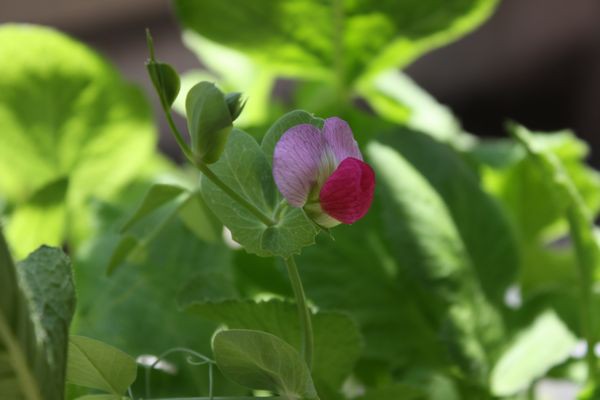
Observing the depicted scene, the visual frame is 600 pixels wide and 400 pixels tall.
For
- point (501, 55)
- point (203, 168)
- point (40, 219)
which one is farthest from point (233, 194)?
point (501, 55)

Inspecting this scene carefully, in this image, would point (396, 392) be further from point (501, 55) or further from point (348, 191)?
point (501, 55)

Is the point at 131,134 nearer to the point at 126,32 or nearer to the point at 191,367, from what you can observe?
the point at 191,367

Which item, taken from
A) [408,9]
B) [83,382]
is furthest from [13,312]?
[408,9]

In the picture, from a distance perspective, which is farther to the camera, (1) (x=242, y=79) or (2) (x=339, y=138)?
(1) (x=242, y=79)

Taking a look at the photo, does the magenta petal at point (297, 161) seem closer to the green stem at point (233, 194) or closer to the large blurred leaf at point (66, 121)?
the green stem at point (233, 194)

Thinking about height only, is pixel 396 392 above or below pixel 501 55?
below

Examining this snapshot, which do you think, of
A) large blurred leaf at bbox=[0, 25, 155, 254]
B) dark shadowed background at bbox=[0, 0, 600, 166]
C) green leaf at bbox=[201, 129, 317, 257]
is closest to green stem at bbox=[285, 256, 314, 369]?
green leaf at bbox=[201, 129, 317, 257]

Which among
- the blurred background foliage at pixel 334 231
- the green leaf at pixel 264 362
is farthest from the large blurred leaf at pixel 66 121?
the green leaf at pixel 264 362

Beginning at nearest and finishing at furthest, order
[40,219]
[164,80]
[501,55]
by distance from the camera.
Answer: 1. [164,80]
2. [40,219]
3. [501,55]
